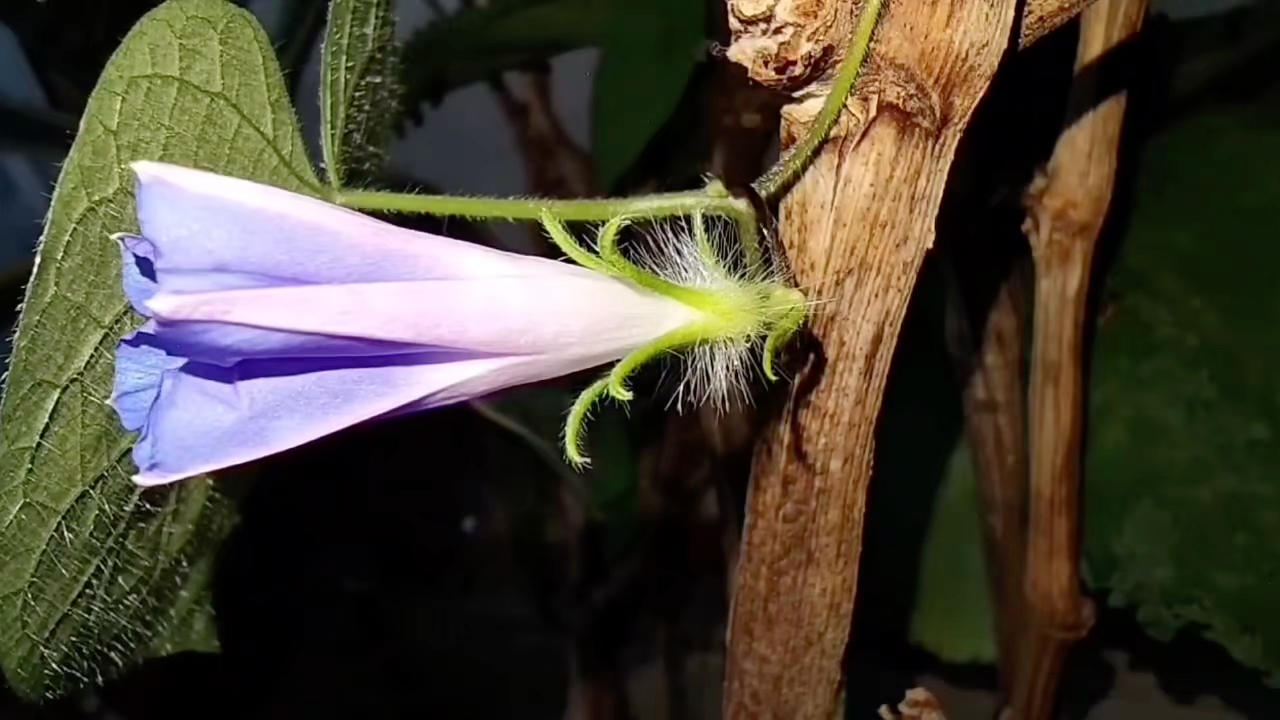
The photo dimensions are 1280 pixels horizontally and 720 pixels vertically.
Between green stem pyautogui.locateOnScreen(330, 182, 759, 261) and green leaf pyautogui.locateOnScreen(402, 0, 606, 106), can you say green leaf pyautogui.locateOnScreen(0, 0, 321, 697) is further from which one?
green leaf pyautogui.locateOnScreen(402, 0, 606, 106)

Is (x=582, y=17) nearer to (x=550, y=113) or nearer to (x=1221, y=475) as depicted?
(x=550, y=113)

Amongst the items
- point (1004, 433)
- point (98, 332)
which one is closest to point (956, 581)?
point (1004, 433)

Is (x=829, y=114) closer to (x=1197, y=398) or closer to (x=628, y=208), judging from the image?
(x=628, y=208)

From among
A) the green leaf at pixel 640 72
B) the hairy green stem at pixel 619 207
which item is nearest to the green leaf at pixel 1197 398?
the green leaf at pixel 640 72

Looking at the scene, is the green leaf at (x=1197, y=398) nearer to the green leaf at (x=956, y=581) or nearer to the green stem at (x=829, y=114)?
the green leaf at (x=956, y=581)

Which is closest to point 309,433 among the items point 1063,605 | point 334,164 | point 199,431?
point 199,431

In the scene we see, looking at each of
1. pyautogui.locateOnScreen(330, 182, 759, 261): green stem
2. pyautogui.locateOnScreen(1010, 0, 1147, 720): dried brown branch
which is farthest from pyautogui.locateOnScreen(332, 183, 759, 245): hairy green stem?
pyautogui.locateOnScreen(1010, 0, 1147, 720): dried brown branch
